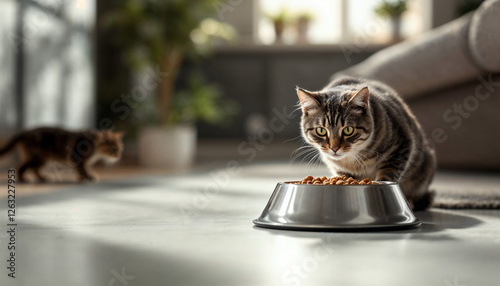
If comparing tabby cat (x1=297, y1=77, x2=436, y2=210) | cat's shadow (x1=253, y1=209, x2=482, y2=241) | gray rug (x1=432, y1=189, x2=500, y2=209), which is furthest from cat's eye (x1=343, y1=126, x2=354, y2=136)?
gray rug (x1=432, y1=189, x2=500, y2=209)

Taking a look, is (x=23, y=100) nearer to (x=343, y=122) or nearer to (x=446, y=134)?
(x=446, y=134)

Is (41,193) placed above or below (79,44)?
below

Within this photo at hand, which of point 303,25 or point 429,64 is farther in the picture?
point 303,25

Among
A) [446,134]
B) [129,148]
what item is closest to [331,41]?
[129,148]

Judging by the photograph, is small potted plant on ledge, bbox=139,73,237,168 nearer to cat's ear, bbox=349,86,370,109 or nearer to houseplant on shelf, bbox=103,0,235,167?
houseplant on shelf, bbox=103,0,235,167

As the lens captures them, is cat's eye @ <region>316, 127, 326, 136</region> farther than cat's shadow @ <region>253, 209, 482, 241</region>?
Yes

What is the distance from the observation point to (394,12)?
647cm

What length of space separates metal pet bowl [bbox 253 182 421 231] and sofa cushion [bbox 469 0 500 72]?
6.48 feet

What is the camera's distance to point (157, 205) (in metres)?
2.65

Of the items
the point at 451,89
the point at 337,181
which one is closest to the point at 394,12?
the point at 451,89

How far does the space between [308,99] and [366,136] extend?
21 cm

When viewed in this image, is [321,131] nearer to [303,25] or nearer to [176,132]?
[176,132]

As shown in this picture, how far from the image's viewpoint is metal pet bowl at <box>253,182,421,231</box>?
1.80 meters

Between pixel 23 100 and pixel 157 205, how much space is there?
2.28m
